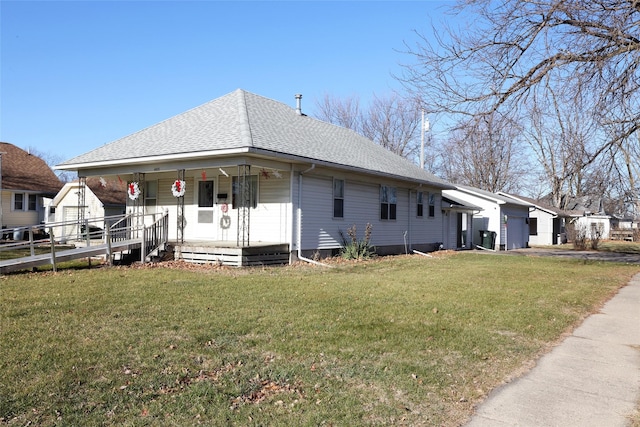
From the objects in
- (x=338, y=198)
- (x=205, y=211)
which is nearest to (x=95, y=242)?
(x=205, y=211)

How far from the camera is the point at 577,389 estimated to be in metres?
4.57

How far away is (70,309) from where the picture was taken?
7012 millimetres

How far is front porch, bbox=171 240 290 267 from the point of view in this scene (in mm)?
12867

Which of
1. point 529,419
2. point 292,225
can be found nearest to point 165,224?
point 292,225

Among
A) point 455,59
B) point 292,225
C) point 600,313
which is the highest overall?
point 455,59

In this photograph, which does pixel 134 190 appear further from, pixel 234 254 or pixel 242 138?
pixel 234 254

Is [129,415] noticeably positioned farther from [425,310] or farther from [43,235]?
[43,235]

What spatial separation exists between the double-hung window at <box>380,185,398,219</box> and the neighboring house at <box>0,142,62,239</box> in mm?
21388

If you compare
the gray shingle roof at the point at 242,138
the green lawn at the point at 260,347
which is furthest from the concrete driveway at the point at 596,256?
the green lawn at the point at 260,347

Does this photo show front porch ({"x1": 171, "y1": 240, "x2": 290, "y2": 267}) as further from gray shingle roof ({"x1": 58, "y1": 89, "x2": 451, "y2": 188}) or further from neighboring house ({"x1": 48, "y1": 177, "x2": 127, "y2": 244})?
neighboring house ({"x1": 48, "y1": 177, "x2": 127, "y2": 244})

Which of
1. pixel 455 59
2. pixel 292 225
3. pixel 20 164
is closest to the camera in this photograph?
pixel 455 59

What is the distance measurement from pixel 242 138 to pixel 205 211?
12.9ft

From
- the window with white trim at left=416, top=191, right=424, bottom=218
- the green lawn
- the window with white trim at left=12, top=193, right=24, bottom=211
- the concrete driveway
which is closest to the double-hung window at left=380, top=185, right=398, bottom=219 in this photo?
the window with white trim at left=416, top=191, right=424, bottom=218

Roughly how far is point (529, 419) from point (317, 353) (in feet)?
7.26
